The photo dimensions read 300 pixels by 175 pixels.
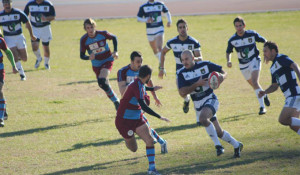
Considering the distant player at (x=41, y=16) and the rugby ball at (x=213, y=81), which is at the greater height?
the distant player at (x=41, y=16)

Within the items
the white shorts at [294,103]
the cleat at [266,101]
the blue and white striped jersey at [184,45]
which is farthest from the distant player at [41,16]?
the white shorts at [294,103]

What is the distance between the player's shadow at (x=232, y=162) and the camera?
8425 mm

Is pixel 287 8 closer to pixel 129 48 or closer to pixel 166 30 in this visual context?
pixel 166 30

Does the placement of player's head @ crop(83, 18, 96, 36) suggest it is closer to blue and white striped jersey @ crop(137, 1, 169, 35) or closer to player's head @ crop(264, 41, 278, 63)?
player's head @ crop(264, 41, 278, 63)

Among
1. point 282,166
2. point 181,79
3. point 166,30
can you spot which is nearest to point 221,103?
point 181,79

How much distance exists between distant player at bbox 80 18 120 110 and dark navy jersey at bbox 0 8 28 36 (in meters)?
4.38

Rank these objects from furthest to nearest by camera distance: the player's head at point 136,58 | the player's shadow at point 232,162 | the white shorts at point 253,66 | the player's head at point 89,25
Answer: the white shorts at point 253,66
the player's head at point 89,25
the player's head at point 136,58
the player's shadow at point 232,162

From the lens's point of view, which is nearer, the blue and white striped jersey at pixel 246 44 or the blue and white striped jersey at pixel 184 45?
the blue and white striped jersey at pixel 184 45

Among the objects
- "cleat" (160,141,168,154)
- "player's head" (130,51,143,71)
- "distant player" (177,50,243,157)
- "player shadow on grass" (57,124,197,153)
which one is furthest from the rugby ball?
"player shadow on grass" (57,124,197,153)

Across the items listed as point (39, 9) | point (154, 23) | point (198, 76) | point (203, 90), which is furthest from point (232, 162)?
point (39, 9)

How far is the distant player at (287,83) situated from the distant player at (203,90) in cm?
97

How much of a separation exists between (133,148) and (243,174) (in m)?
2.16

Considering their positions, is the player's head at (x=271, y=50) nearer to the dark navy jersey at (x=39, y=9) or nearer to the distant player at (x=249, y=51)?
the distant player at (x=249, y=51)

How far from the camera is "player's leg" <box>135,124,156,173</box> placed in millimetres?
8281
